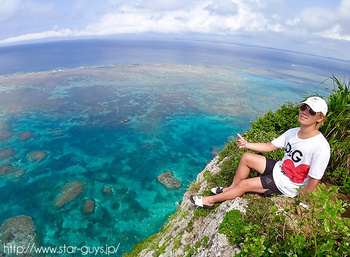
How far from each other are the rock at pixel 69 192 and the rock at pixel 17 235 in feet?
11.0

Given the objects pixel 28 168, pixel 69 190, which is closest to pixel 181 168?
pixel 69 190

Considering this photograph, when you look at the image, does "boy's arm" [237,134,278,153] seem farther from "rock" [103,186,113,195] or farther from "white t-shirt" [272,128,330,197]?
"rock" [103,186,113,195]

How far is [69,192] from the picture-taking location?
2611 cm

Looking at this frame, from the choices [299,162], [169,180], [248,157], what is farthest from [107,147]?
[299,162]

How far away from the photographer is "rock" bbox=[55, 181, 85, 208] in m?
24.5

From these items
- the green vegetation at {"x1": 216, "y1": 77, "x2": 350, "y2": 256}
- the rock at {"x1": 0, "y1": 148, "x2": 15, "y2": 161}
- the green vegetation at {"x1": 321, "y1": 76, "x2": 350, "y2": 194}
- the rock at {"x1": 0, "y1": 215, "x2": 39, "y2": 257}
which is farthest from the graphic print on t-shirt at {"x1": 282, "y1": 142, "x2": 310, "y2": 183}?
the rock at {"x1": 0, "y1": 148, "x2": 15, "y2": 161}

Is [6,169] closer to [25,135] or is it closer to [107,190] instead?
[25,135]

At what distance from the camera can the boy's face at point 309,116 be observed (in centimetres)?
517

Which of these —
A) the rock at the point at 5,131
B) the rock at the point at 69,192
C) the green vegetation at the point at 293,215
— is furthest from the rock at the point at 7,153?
the green vegetation at the point at 293,215

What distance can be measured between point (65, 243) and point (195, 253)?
19.9 metres

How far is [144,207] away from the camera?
81.4 ft

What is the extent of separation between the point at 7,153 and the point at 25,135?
7.33 meters

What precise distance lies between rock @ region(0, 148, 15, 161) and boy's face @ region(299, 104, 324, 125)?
42.8 m

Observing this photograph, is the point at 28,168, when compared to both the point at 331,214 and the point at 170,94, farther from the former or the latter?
the point at 170,94
